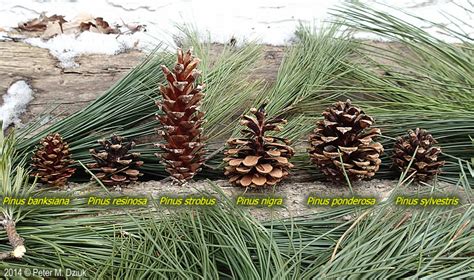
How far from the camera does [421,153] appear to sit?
0.79 metres

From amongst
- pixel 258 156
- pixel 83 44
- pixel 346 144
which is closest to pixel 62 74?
pixel 83 44

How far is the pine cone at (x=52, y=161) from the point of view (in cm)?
80

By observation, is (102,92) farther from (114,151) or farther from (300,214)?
(300,214)

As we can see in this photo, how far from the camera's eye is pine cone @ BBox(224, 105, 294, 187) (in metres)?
0.78

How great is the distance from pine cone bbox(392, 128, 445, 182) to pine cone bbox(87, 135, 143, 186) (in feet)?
1.41

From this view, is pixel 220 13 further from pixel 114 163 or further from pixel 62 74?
pixel 114 163

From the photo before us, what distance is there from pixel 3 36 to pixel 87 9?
13.5 inches

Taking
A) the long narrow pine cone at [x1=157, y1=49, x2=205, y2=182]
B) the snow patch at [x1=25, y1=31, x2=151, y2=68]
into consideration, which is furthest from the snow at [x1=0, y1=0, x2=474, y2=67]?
the long narrow pine cone at [x1=157, y1=49, x2=205, y2=182]

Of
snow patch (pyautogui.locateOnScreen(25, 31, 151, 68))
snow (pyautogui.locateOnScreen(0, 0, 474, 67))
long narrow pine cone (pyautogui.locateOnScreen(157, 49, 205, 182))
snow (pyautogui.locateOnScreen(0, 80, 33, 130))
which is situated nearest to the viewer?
long narrow pine cone (pyautogui.locateOnScreen(157, 49, 205, 182))

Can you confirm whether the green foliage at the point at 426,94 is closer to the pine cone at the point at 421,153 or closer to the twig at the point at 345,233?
the pine cone at the point at 421,153

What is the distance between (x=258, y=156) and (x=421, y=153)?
0.83 feet

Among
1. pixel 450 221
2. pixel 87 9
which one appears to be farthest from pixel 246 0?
pixel 450 221

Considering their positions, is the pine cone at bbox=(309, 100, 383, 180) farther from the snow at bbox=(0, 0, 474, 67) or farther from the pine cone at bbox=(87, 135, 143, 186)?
the snow at bbox=(0, 0, 474, 67)

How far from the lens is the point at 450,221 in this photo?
0.64m
